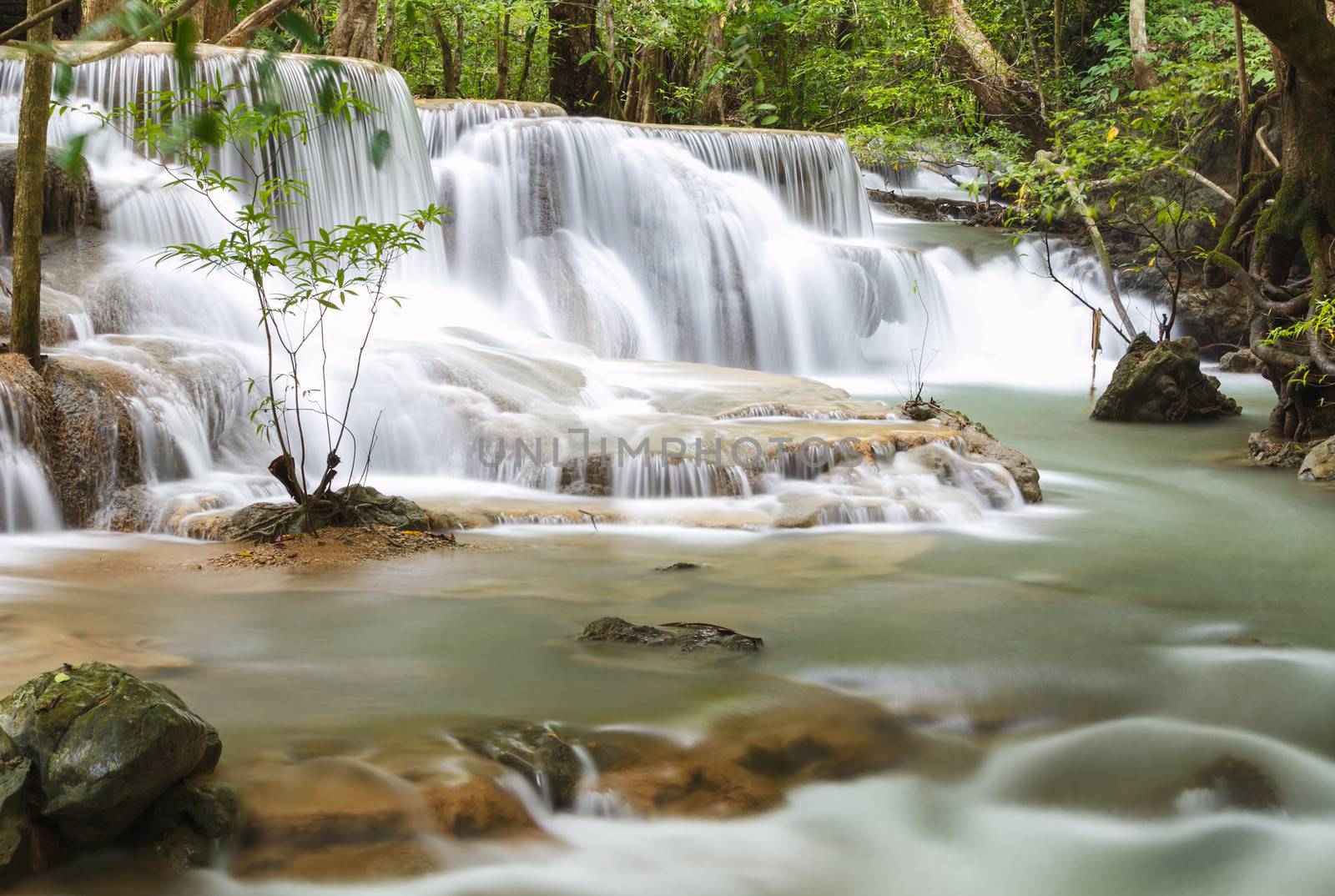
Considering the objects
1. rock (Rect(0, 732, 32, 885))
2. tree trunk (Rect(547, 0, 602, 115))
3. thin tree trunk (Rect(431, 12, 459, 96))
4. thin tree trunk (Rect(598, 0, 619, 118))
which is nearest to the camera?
rock (Rect(0, 732, 32, 885))

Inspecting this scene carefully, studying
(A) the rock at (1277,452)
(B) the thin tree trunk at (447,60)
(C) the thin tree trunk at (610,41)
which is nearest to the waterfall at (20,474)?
(A) the rock at (1277,452)

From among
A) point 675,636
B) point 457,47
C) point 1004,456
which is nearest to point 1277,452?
point 1004,456

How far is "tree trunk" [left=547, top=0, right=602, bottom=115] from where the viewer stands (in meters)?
19.1

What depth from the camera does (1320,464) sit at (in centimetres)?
844

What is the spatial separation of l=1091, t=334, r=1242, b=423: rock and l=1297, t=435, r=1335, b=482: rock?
8.09ft

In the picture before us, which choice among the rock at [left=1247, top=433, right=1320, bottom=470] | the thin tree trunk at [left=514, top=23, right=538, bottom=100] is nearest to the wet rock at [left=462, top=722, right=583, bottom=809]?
the rock at [left=1247, top=433, right=1320, bottom=470]

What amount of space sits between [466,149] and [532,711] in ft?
37.1

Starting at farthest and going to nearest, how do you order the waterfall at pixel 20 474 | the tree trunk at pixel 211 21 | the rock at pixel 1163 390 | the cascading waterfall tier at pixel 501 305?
1. the tree trunk at pixel 211 21
2. the rock at pixel 1163 390
3. the cascading waterfall tier at pixel 501 305
4. the waterfall at pixel 20 474

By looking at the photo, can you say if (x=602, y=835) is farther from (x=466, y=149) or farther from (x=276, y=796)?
(x=466, y=149)

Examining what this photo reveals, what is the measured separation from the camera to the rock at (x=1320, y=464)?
8359 mm

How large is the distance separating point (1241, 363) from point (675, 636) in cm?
1227

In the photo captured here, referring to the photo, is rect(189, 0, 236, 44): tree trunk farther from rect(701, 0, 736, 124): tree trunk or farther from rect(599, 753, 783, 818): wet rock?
rect(599, 753, 783, 818): wet rock

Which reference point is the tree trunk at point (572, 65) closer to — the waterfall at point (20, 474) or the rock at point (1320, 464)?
the rock at point (1320, 464)

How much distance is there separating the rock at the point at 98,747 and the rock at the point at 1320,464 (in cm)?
788
